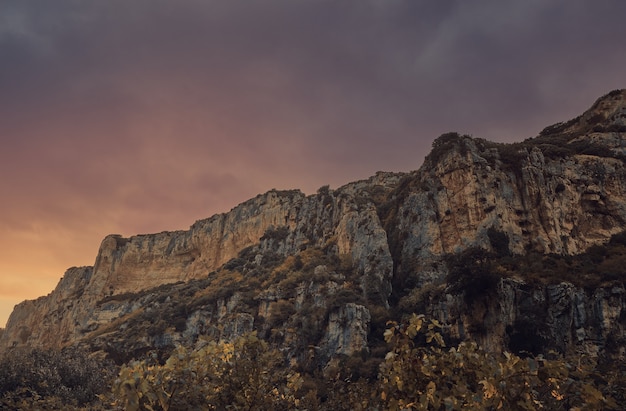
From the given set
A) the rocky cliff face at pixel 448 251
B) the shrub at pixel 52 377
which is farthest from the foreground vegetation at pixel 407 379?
the rocky cliff face at pixel 448 251

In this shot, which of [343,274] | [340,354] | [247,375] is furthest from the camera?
[343,274]

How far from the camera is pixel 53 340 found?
119875 millimetres

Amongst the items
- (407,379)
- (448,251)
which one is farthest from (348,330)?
(407,379)

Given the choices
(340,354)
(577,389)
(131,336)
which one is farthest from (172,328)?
(577,389)

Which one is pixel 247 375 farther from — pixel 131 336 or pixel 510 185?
pixel 131 336

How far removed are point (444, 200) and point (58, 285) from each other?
139 metres

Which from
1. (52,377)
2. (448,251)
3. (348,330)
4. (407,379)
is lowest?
(407,379)

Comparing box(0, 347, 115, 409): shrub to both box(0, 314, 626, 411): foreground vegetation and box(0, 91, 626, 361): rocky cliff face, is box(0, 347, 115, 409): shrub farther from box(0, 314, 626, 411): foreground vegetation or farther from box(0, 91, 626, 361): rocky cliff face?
box(0, 314, 626, 411): foreground vegetation

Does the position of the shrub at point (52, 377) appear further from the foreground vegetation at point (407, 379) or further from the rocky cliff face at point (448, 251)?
the foreground vegetation at point (407, 379)

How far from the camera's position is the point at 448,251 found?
5803 centimetres

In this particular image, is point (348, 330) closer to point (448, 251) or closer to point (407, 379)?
point (448, 251)

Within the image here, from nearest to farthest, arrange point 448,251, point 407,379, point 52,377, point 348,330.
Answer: point 407,379 < point 52,377 < point 348,330 < point 448,251

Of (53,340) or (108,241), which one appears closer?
(53,340)

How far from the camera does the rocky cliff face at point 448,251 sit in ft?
131
